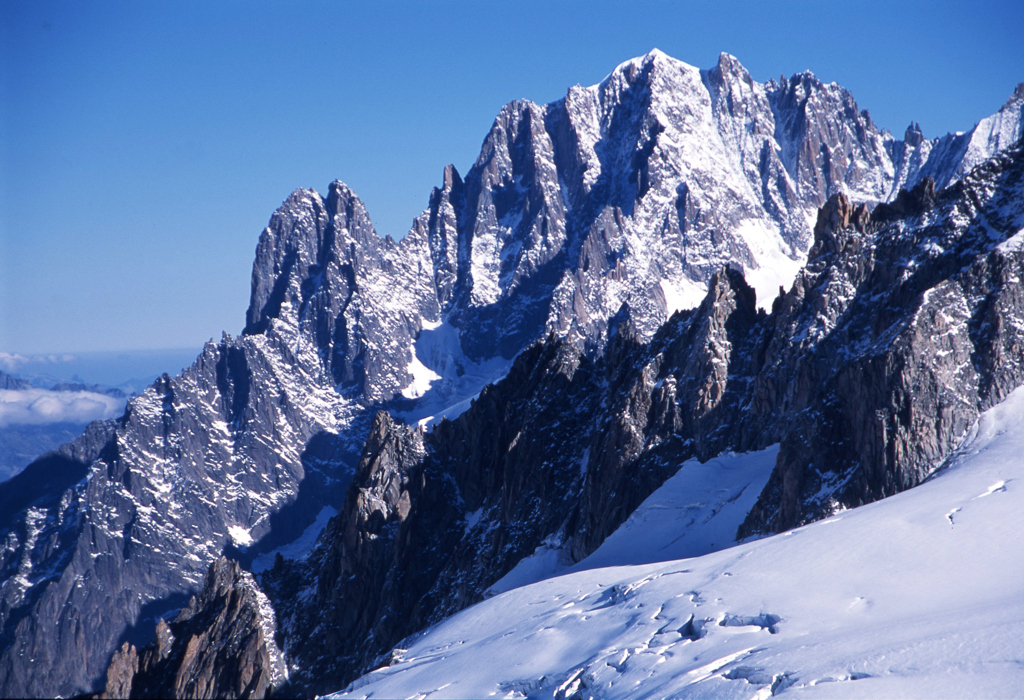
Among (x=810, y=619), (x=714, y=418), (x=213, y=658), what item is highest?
(x=714, y=418)

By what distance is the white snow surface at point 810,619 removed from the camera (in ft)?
86.7

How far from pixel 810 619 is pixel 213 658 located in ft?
220

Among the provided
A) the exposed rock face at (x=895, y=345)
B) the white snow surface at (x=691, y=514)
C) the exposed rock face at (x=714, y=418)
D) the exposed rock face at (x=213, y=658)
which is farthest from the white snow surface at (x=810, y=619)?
the exposed rock face at (x=213, y=658)

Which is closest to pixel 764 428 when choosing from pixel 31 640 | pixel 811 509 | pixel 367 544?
pixel 811 509

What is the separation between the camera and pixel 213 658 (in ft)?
270

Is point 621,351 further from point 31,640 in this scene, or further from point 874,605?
point 31,640

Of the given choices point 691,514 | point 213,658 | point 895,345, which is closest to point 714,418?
point 691,514

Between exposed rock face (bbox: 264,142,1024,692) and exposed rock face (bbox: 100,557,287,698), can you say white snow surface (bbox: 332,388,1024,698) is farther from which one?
exposed rock face (bbox: 100,557,287,698)

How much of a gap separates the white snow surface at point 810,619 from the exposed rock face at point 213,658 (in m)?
39.8

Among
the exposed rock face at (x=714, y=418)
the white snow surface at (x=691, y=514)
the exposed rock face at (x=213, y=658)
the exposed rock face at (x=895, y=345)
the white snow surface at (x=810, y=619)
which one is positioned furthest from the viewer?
the exposed rock face at (x=213, y=658)

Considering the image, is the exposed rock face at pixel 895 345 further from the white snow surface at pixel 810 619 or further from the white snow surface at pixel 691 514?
the white snow surface at pixel 691 514

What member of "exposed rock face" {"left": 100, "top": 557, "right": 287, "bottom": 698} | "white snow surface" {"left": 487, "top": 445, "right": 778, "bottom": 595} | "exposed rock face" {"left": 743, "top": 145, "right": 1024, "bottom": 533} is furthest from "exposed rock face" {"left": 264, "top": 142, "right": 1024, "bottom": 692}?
"exposed rock face" {"left": 100, "top": 557, "right": 287, "bottom": 698}

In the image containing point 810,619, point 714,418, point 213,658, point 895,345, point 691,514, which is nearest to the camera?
point 810,619

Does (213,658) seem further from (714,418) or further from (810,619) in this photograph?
(810,619)
